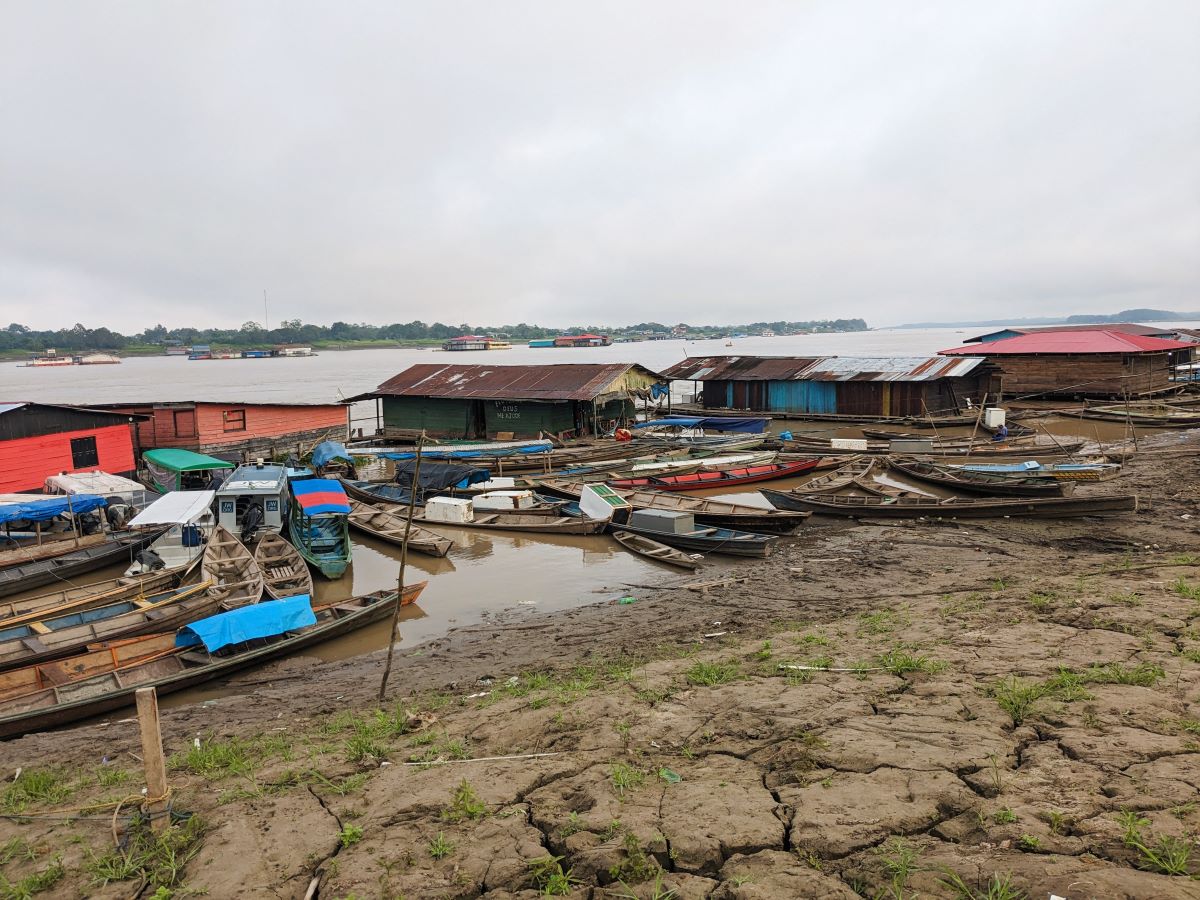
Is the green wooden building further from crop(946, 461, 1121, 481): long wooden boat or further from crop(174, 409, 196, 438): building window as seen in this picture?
crop(946, 461, 1121, 481): long wooden boat

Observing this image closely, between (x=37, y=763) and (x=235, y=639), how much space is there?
12.9 feet

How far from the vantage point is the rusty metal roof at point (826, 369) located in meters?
42.5

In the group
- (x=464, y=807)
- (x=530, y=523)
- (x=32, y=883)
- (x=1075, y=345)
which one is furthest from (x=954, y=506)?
(x=1075, y=345)

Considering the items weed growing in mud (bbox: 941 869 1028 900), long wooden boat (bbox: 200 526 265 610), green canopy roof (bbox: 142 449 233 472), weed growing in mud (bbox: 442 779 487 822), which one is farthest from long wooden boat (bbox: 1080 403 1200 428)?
green canopy roof (bbox: 142 449 233 472)

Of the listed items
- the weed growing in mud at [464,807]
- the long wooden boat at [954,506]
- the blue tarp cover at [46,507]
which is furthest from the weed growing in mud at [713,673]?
the blue tarp cover at [46,507]

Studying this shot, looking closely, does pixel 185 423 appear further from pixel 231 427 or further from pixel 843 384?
pixel 843 384

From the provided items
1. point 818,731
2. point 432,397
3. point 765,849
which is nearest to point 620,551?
point 818,731

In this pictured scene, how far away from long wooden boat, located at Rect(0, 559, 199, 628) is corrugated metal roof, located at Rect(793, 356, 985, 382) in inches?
1477

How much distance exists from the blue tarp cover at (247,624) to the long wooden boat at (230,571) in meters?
2.00

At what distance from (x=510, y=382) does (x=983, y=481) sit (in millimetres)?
23570

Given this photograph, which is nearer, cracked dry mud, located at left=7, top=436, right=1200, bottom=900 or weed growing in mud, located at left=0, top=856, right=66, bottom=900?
cracked dry mud, located at left=7, top=436, right=1200, bottom=900

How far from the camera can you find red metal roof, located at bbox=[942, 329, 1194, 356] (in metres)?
45.8

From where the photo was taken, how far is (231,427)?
34062 mm

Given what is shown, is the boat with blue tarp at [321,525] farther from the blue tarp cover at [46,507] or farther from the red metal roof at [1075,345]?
the red metal roof at [1075,345]
